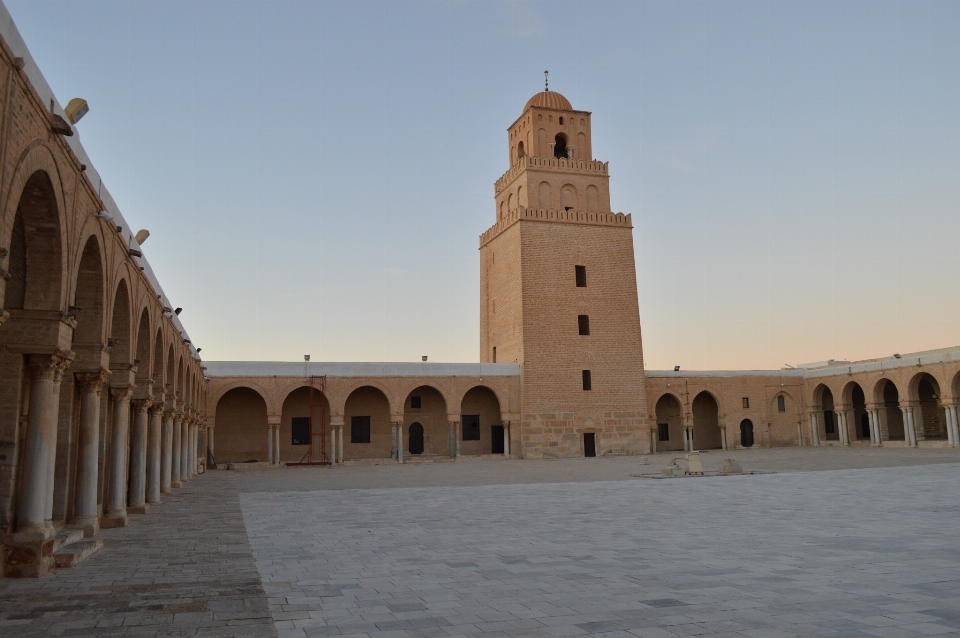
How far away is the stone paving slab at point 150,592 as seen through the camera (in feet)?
16.5

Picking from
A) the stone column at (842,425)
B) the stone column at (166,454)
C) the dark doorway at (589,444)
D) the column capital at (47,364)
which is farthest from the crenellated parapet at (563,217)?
the column capital at (47,364)

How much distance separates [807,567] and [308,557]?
4709 mm

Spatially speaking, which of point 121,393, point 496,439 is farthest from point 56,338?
point 496,439

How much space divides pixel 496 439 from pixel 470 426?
4.04 ft

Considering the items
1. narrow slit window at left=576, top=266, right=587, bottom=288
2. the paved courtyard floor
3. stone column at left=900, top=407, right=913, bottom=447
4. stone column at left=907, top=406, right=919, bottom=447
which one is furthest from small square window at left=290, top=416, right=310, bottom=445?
stone column at left=907, top=406, right=919, bottom=447

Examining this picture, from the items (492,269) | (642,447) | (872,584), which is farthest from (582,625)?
(492,269)

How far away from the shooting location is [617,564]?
706 centimetres

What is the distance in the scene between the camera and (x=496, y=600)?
5.64 metres

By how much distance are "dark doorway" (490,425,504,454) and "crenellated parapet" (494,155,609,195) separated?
1081cm

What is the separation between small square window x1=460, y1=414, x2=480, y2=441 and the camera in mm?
31656

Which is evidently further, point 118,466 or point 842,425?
point 842,425

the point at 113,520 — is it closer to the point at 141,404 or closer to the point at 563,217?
the point at 141,404

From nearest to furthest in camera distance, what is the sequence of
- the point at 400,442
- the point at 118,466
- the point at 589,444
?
the point at 118,466 → the point at 400,442 → the point at 589,444

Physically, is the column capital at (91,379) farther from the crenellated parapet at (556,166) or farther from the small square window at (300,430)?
the crenellated parapet at (556,166)
